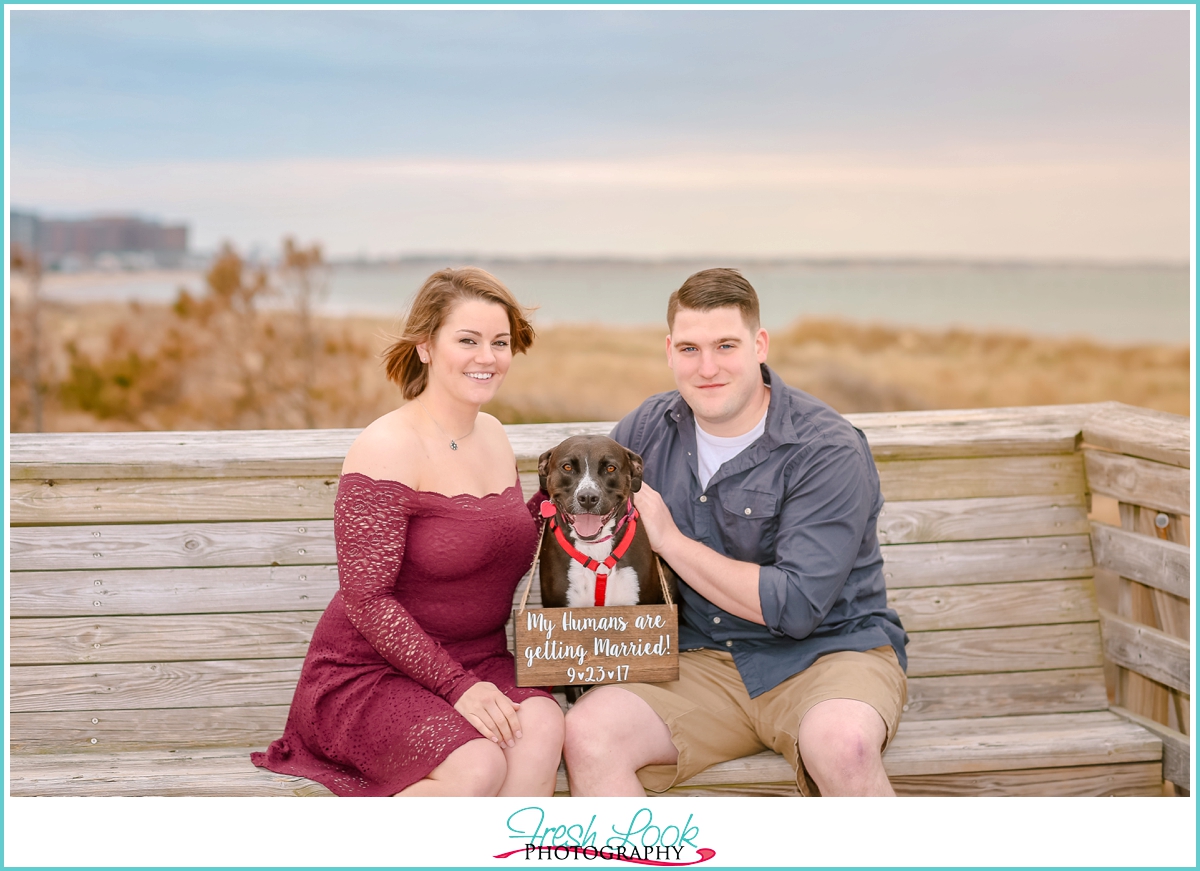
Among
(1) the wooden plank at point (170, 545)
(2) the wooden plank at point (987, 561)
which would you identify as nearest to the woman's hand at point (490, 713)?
(1) the wooden plank at point (170, 545)

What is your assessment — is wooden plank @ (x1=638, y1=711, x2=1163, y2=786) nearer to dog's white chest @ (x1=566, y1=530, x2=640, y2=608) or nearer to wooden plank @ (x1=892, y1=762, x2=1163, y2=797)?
wooden plank @ (x1=892, y1=762, x2=1163, y2=797)

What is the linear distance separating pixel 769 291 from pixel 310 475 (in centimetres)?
741

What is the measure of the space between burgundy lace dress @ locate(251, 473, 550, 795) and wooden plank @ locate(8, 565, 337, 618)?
58 cm

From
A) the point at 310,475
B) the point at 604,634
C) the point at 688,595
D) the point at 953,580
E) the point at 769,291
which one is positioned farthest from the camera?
the point at 769,291

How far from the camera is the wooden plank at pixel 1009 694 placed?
3.38 m

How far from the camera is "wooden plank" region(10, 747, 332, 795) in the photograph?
2.66 m

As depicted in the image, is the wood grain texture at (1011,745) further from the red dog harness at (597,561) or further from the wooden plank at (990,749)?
the red dog harness at (597,561)

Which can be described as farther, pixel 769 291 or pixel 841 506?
pixel 769 291

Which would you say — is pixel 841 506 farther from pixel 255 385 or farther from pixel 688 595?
pixel 255 385

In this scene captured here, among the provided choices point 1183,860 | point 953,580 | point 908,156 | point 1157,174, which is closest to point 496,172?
point 908,156


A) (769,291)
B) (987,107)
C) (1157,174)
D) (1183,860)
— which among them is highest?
(987,107)

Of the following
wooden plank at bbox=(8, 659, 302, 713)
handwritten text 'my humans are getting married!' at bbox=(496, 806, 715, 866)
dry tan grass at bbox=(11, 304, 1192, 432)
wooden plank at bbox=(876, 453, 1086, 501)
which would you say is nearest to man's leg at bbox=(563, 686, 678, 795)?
handwritten text 'my humans are getting married!' at bbox=(496, 806, 715, 866)

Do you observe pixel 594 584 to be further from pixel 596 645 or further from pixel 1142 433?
pixel 1142 433

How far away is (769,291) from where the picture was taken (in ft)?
32.1
